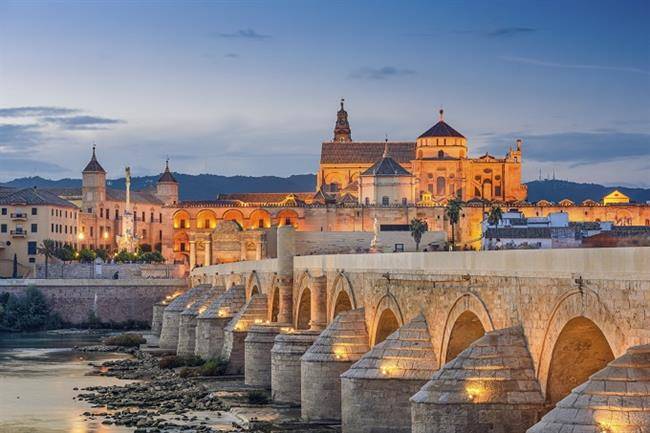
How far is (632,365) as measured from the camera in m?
16.3

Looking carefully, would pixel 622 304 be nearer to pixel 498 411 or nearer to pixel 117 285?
pixel 498 411

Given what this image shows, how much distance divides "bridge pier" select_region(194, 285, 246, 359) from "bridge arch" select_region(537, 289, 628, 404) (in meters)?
31.8

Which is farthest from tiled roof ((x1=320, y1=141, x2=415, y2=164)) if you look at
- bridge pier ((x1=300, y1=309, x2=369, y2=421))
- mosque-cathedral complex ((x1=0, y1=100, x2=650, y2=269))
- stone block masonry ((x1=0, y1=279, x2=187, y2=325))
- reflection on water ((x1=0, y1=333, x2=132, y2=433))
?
bridge pier ((x1=300, y1=309, x2=369, y2=421))

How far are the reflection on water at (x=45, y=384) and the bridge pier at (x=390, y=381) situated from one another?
8034 millimetres

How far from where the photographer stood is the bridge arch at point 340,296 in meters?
35.6

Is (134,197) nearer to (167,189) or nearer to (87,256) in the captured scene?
(167,189)

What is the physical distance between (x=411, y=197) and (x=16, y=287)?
1737 inches

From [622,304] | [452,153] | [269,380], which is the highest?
[452,153]

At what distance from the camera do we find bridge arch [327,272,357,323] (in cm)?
3556

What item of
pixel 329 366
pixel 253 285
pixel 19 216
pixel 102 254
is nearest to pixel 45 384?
pixel 253 285

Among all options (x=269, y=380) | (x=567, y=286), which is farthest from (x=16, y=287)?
(x=567, y=286)

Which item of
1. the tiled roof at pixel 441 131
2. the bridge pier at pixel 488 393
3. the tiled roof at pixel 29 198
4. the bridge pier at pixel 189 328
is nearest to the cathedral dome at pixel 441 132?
the tiled roof at pixel 441 131

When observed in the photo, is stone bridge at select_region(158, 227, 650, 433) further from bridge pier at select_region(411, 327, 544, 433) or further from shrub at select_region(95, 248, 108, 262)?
shrub at select_region(95, 248, 108, 262)

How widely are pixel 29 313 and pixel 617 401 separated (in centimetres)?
7419
